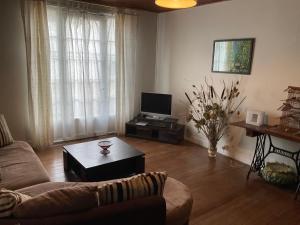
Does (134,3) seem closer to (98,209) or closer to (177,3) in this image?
(177,3)

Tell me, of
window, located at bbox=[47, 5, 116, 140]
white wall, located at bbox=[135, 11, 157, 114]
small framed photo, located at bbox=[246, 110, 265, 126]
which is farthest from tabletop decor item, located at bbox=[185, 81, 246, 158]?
window, located at bbox=[47, 5, 116, 140]

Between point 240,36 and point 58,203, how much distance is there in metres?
3.26

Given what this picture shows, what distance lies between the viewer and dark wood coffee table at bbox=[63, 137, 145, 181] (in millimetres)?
2573

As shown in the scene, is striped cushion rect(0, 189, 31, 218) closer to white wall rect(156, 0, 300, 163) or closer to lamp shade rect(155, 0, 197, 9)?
lamp shade rect(155, 0, 197, 9)

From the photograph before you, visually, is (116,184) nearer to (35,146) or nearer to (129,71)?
(35,146)

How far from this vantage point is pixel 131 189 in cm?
138

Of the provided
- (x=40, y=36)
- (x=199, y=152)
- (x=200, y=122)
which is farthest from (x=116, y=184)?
(x=40, y=36)

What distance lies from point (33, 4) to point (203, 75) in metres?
2.83

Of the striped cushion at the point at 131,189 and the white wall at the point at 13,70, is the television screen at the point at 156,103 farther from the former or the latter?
the striped cushion at the point at 131,189

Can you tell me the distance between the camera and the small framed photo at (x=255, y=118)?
10.1 ft

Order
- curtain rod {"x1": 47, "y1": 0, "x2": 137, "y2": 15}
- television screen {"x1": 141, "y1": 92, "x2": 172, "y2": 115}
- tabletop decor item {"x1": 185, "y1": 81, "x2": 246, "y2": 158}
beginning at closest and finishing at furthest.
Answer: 1. tabletop decor item {"x1": 185, "y1": 81, "x2": 246, "y2": 158}
2. curtain rod {"x1": 47, "y1": 0, "x2": 137, "y2": 15}
3. television screen {"x1": 141, "y1": 92, "x2": 172, "y2": 115}

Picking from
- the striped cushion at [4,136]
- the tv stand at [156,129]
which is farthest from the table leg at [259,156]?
the striped cushion at [4,136]

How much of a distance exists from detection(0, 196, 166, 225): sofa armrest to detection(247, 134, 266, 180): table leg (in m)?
2.16

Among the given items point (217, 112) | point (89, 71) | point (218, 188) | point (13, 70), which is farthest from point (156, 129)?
point (13, 70)
